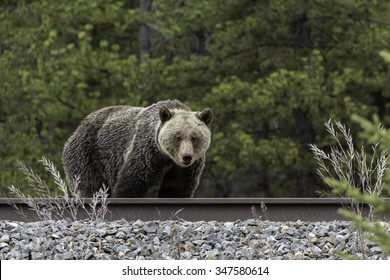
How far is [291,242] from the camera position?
26.5 ft

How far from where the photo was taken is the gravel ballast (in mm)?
7672

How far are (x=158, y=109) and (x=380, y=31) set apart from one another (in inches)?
535

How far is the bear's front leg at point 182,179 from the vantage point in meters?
11.2

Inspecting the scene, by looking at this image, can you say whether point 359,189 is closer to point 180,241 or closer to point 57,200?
point 180,241

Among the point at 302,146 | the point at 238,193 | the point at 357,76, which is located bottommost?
the point at 238,193

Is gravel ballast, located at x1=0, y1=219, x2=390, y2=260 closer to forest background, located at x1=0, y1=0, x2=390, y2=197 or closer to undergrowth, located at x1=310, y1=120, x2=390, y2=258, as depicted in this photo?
undergrowth, located at x1=310, y1=120, x2=390, y2=258

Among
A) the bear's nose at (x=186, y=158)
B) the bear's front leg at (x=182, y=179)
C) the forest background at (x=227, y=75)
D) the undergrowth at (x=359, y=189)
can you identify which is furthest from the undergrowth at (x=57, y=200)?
the forest background at (x=227, y=75)

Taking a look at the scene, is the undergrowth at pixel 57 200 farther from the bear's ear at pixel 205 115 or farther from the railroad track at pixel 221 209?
the bear's ear at pixel 205 115

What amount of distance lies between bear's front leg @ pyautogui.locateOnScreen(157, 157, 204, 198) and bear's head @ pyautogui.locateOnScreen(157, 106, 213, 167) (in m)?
0.32

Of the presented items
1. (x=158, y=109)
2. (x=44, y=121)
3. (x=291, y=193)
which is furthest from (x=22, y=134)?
(x=158, y=109)

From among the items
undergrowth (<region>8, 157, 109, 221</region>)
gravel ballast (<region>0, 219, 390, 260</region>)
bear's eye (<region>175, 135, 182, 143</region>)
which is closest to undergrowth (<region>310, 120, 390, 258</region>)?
gravel ballast (<region>0, 219, 390, 260</region>)

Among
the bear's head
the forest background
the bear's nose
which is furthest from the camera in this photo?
the forest background

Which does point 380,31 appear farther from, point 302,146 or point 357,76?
point 302,146
